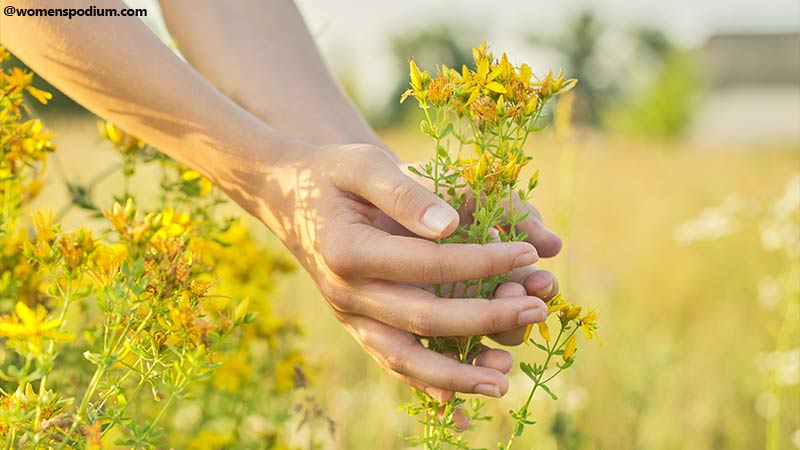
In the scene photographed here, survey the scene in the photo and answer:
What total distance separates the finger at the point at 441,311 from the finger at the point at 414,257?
31 mm

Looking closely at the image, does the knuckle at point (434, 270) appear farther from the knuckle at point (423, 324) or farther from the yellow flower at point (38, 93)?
the yellow flower at point (38, 93)

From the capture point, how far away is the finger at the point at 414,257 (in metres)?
1.00

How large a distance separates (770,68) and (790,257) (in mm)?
47191

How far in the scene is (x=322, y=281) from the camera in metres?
1.19

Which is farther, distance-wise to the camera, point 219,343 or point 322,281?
point 322,281

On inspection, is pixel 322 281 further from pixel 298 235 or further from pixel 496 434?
pixel 496 434

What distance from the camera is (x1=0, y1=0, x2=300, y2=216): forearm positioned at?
46.6 inches

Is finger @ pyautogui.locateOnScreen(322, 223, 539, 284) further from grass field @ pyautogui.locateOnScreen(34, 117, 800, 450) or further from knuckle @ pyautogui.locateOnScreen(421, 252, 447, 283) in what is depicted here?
grass field @ pyautogui.locateOnScreen(34, 117, 800, 450)

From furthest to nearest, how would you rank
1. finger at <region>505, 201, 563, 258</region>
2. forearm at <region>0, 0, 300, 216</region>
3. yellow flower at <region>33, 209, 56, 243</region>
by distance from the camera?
1. finger at <region>505, 201, 563, 258</region>
2. forearm at <region>0, 0, 300, 216</region>
3. yellow flower at <region>33, 209, 56, 243</region>

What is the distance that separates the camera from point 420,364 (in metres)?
1.08

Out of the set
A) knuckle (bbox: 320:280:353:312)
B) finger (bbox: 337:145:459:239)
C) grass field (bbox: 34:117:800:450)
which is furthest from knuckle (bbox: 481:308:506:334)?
grass field (bbox: 34:117:800:450)

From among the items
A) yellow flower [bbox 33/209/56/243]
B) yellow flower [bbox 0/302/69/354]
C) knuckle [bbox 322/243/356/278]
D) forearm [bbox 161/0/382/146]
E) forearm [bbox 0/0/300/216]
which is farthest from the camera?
forearm [bbox 161/0/382/146]

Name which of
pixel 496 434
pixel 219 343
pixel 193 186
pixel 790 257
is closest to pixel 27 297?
pixel 193 186

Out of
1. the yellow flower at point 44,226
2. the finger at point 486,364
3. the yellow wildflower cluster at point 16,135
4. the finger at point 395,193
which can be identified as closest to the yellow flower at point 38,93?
the yellow wildflower cluster at point 16,135
